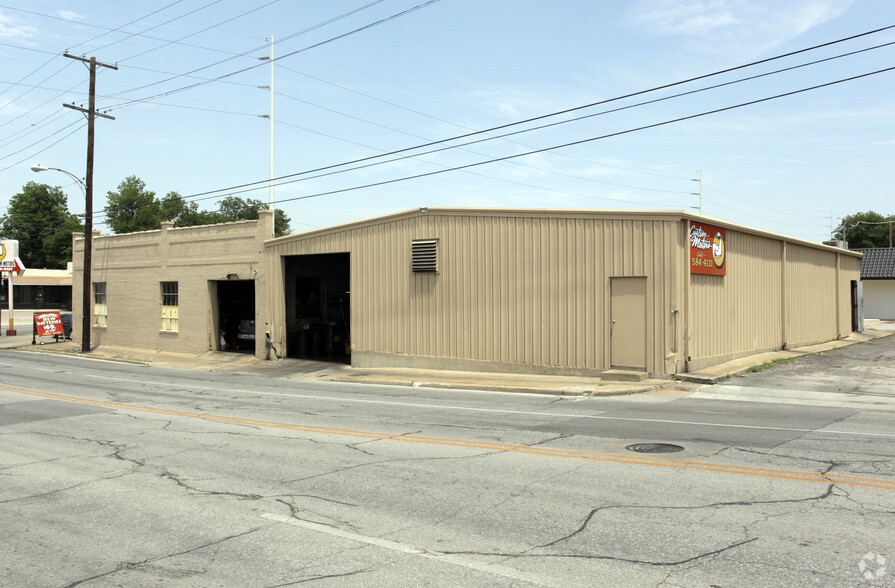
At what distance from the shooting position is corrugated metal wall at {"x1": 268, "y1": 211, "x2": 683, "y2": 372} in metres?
17.6

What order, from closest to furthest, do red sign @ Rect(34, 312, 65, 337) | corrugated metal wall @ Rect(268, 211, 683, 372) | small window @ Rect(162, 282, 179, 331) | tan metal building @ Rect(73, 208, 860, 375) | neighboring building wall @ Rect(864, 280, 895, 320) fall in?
corrugated metal wall @ Rect(268, 211, 683, 372)
tan metal building @ Rect(73, 208, 860, 375)
small window @ Rect(162, 282, 179, 331)
red sign @ Rect(34, 312, 65, 337)
neighboring building wall @ Rect(864, 280, 895, 320)

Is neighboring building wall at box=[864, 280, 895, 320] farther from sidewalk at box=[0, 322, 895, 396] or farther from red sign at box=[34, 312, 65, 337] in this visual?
red sign at box=[34, 312, 65, 337]

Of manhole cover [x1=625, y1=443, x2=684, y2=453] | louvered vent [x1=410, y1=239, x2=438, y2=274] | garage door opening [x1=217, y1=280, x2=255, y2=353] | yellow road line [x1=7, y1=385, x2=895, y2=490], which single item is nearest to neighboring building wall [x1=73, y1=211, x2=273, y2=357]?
garage door opening [x1=217, y1=280, x2=255, y2=353]

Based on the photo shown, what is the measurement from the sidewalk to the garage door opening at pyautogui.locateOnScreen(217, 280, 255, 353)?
101 cm

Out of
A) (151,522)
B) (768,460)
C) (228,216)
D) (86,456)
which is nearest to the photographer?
(151,522)

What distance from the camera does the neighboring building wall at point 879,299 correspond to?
149 feet

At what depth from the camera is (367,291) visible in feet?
77.7

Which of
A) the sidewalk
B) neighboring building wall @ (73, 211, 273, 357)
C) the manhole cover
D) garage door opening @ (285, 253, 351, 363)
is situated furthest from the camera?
garage door opening @ (285, 253, 351, 363)

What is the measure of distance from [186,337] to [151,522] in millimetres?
25505

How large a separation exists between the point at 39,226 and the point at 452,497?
352 ft

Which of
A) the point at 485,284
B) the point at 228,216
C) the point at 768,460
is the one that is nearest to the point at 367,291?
the point at 485,284

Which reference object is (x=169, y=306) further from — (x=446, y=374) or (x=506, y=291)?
(x=506, y=291)

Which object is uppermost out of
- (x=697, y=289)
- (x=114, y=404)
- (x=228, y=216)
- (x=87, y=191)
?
(x=228, y=216)

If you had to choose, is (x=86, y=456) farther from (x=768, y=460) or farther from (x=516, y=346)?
(x=516, y=346)
